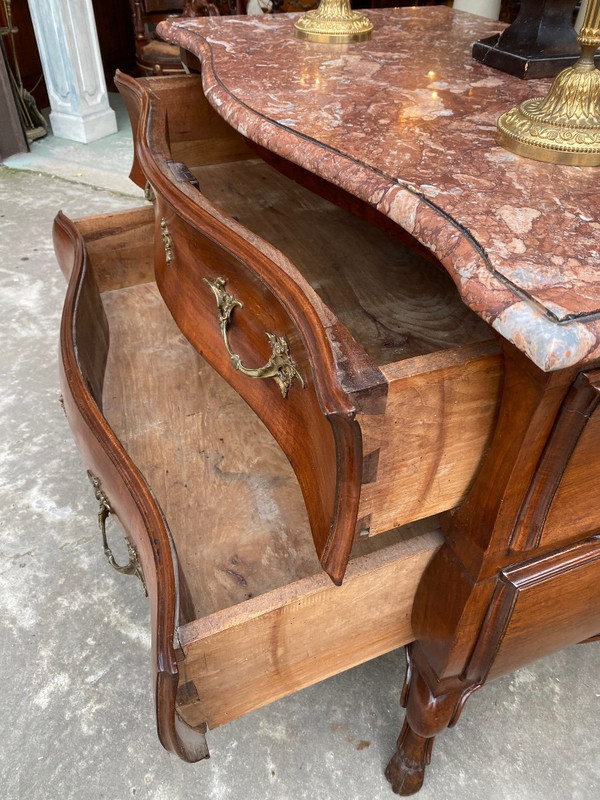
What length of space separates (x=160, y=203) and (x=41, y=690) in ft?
2.24

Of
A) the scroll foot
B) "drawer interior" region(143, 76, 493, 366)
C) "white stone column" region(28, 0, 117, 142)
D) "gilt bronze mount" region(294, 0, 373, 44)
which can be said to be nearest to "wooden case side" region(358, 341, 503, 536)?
"drawer interior" region(143, 76, 493, 366)

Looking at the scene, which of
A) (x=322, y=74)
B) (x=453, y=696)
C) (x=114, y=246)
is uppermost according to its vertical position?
(x=322, y=74)

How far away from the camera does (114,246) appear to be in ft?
3.55

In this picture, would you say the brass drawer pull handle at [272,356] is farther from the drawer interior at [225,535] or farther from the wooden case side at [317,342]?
the drawer interior at [225,535]

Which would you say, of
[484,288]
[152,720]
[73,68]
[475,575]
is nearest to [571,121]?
[484,288]

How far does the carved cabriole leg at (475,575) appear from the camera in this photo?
412 mm

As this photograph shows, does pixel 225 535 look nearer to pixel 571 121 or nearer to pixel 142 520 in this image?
pixel 142 520

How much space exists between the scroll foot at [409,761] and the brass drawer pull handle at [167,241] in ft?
2.03

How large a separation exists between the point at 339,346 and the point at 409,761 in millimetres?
573

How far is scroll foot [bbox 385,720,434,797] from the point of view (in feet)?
2.36

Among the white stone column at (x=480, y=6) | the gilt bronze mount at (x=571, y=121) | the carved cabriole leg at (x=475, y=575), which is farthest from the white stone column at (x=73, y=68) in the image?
the carved cabriole leg at (x=475, y=575)

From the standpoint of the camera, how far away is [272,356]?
50cm

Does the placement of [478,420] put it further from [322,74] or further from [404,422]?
[322,74]

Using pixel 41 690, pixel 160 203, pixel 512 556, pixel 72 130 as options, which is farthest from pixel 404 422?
pixel 72 130
